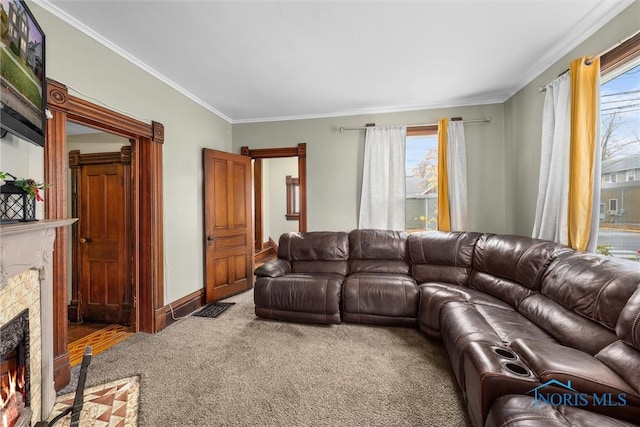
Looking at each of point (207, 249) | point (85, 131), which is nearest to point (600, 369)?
point (207, 249)

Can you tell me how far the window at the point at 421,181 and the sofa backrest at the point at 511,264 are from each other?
940 millimetres

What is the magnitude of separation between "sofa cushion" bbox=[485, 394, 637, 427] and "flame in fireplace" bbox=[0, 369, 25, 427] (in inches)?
89.6

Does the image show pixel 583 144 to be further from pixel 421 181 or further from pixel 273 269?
pixel 273 269

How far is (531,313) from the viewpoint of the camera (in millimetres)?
2000

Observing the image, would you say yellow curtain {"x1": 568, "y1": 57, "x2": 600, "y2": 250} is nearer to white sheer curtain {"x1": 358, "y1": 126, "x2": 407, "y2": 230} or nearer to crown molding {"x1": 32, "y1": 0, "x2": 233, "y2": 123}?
white sheer curtain {"x1": 358, "y1": 126, "x2": 407, "y2": 230}

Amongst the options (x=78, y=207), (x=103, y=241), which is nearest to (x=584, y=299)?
(x=103, y=241)

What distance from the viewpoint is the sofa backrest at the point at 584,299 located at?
4.79ft

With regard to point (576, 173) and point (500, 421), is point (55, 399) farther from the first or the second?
point (576, 173)

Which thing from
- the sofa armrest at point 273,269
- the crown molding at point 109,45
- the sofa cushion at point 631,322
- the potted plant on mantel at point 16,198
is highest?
the crown molding at point 109,45

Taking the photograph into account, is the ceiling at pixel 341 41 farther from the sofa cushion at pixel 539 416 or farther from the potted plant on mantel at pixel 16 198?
the sofa cushion at pixel 539 416

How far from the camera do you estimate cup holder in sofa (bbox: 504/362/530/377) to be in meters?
1.28

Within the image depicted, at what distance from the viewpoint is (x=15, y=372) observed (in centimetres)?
142

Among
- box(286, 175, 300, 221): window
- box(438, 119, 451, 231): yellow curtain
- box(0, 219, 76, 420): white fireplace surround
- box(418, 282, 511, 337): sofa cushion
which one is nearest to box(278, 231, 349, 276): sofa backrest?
box(418, 282, 511, 337): sofa cushion

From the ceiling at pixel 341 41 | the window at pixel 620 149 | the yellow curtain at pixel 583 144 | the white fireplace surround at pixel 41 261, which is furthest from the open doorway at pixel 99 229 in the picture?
the window at pixel 620 149
